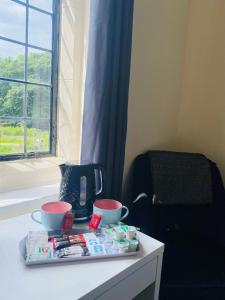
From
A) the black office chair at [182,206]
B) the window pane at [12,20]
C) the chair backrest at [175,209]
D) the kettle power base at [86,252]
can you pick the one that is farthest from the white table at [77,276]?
the window pane at [12,20]

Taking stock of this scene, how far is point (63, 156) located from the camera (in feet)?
4.62

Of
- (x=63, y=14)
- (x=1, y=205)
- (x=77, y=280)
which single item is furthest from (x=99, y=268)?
(x=63, y=14)

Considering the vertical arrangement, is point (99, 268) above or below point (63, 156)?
below

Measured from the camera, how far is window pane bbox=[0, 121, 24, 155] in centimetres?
121

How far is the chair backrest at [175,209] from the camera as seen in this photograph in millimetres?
1415

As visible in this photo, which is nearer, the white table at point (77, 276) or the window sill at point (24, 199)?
the white table at point (77, 276)

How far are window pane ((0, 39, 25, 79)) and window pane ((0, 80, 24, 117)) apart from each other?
0.04 m

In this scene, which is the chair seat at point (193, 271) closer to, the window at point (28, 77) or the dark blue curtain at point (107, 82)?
the dark blue curtain at point (107, 82)

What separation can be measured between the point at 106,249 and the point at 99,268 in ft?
0.26

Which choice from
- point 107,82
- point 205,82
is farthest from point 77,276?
point 205,82

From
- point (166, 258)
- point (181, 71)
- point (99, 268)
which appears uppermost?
point (181, 71)

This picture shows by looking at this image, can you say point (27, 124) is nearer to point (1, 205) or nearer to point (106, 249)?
point (1, 205)

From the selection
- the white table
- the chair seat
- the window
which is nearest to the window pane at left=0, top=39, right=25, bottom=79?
the window

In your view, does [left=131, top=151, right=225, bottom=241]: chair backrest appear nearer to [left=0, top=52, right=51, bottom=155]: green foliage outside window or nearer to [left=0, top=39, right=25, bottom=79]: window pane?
[left=0, top=52, right=51, bottom=155]: green foliage outside window
